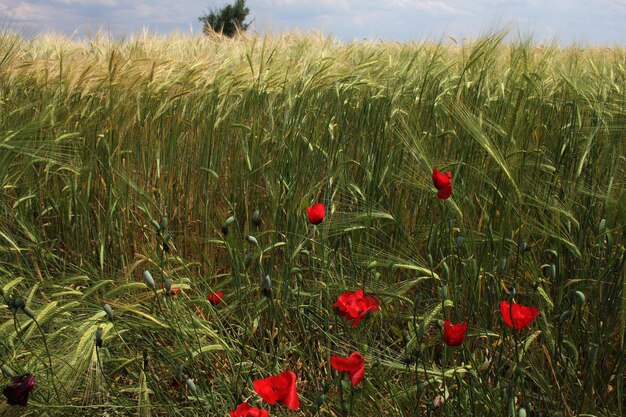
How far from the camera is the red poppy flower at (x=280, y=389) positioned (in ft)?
4.05

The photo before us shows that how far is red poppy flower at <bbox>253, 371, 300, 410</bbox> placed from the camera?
4.05 feet

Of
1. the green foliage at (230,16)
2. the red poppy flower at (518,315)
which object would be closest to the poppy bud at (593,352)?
the red poppy flower at (518,315)

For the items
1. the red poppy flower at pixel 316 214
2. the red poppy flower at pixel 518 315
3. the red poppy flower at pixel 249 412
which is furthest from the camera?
the red poppy flower at pixel 316 214

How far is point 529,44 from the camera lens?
8.32ft

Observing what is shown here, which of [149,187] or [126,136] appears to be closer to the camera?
[149,187]

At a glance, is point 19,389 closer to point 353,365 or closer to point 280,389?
point 280,389

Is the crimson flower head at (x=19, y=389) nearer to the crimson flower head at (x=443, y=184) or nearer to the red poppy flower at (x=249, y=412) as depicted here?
the red poppy flower at (x=249, y=412)

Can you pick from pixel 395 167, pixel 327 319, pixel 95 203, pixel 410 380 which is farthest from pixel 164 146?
pixel 410 380

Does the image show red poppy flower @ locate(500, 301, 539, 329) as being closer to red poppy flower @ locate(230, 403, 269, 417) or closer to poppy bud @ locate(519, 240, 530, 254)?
poppy bud @ locate(519, 240, 530, 254)

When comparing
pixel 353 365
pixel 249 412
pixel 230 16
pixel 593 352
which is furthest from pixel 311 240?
pixel 230 16

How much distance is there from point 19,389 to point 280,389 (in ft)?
1.57

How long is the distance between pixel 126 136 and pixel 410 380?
4.60ft

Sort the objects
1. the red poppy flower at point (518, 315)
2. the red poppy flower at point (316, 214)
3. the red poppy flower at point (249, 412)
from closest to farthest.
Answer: the red poppy flower at point (249, 412)
the red poppy flower at point (518, 315)
the red poppy flower at point (316, 214)

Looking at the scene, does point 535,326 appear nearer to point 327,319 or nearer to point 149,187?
point 327,319
